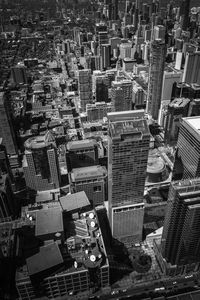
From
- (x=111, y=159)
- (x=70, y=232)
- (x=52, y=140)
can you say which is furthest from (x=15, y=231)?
(x=111, y=159)

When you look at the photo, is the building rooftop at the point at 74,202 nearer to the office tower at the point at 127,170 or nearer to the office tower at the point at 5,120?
the office tower at the point at 127,170

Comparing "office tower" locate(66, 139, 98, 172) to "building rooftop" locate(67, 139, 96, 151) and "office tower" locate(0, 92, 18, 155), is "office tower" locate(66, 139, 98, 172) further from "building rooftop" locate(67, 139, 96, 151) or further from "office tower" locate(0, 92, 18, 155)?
"office tower" locate(0, 92, 18, 155)

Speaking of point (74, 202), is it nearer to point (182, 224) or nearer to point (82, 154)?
point (82, 154)

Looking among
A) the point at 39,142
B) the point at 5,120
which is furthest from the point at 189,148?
the point at 5,120

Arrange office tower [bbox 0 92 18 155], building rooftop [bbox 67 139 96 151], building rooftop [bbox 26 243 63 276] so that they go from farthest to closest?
office tower [bbox 0 92 18 155], building rooftop [bbox 67 139 96 151], building rooftop [bbox 26 243 63 276]

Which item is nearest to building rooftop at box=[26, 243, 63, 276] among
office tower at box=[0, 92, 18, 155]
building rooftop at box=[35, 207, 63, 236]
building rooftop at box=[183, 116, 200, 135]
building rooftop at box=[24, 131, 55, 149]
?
building rooftop at box=[35, 207, 63, 236]

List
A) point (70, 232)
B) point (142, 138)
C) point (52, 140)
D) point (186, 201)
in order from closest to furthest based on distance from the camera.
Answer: point (186, 201) < point (142, 138) < point (70, 232) < point (52, 140)

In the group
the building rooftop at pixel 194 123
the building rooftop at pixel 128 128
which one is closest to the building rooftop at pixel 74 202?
the building rooftop at pixel 128 128

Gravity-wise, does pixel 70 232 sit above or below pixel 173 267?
above

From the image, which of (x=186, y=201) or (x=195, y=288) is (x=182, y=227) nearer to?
(x=186, y=201)
